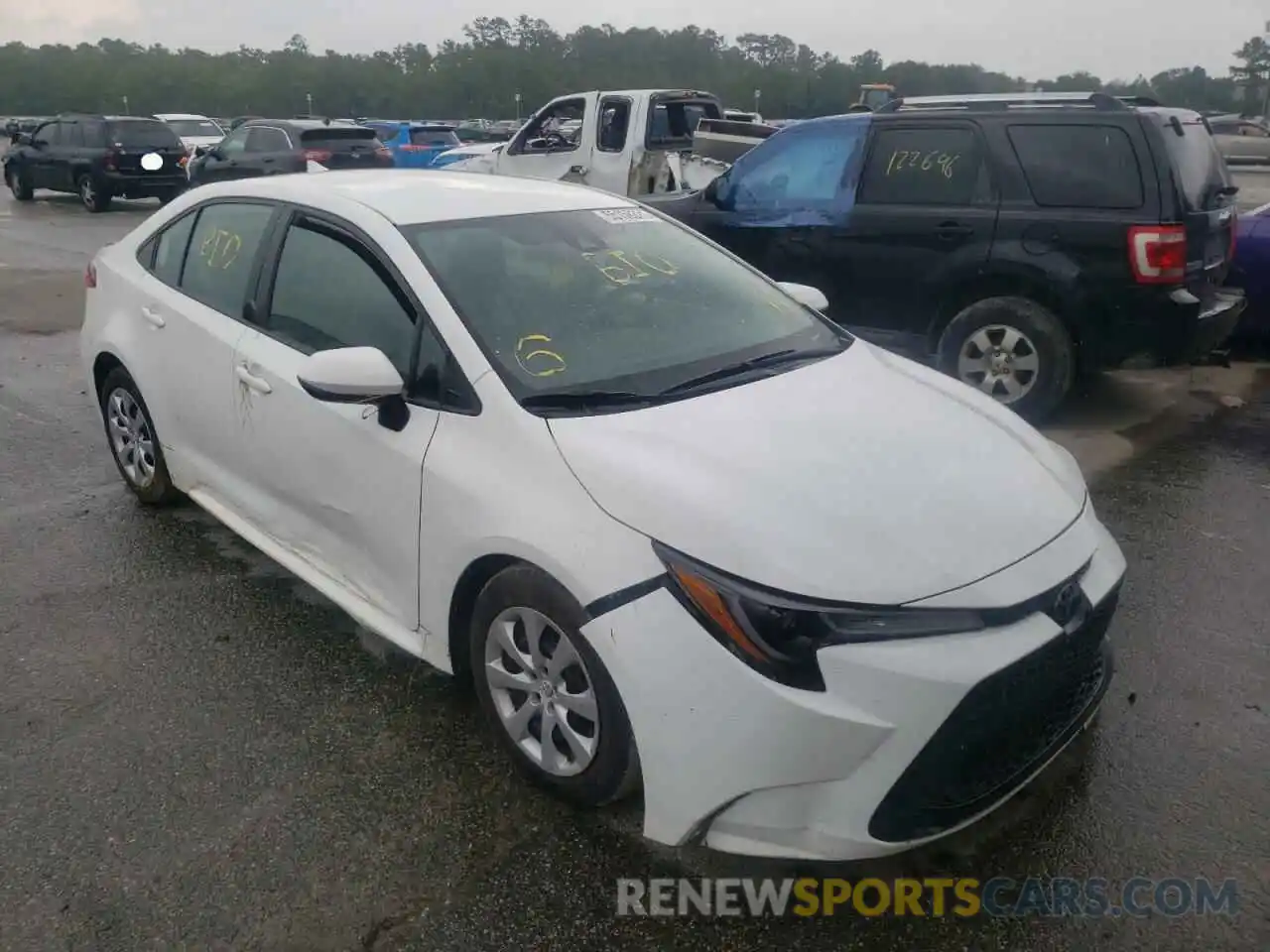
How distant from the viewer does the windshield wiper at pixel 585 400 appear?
2855mm

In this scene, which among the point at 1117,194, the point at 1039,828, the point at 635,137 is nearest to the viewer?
the point at 1039,828

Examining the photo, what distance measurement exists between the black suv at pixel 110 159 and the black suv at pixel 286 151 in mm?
837

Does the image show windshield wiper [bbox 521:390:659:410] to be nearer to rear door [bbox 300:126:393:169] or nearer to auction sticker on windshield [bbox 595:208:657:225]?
auction sticker on windshield [bbox 595:208:657:225]

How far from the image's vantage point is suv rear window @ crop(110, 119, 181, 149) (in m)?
19.0

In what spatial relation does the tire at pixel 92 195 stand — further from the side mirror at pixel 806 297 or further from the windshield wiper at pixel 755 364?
the windshield wiper at pixel 755 364

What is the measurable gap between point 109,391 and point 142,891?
2.93 meters

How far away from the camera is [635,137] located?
11.6 meters

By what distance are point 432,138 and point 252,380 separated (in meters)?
20.7

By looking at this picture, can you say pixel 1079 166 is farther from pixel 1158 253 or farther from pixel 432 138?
pixel 432 138

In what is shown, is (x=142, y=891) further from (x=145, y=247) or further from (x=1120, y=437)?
(x=1120, y=437)

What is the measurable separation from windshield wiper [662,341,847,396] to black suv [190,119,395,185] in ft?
50.5

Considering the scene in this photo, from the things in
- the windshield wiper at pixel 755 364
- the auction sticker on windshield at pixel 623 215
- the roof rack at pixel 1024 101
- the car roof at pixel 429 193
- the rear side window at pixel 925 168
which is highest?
the roof rack at pixel 1024 101

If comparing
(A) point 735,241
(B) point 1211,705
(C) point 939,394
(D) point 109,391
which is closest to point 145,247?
(D) point 109,391

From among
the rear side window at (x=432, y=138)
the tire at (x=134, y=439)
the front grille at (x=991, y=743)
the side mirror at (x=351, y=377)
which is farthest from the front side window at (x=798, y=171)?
the rear side window at (x=432, y=138)
